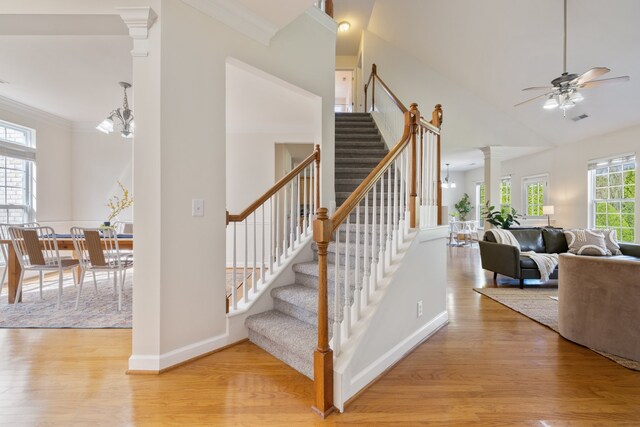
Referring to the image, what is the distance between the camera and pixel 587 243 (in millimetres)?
4484

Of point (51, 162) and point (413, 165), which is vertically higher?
point (51, 162)

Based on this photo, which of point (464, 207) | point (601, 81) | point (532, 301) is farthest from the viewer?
point (464, 207)

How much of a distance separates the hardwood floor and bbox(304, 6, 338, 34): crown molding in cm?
332

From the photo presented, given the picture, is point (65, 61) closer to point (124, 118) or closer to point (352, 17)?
point (124, 118)

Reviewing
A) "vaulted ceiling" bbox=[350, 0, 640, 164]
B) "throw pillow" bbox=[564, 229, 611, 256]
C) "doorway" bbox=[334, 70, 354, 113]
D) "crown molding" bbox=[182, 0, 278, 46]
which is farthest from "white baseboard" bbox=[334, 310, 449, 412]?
"doorway" bbox=[334, 70, 354, 113]

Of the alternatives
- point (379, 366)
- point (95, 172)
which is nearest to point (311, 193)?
point (379, 366)

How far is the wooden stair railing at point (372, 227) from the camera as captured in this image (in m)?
1.55

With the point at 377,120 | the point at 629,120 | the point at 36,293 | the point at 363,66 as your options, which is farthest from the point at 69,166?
the point at 629,120

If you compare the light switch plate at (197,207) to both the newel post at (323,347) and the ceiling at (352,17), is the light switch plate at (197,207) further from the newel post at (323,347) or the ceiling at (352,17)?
the ceiling at (352,17)

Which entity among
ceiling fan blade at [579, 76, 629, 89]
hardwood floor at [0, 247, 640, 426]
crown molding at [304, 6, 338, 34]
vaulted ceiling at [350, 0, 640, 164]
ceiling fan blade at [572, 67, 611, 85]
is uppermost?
vaulted ceiling at [350, 0, 640, 164]

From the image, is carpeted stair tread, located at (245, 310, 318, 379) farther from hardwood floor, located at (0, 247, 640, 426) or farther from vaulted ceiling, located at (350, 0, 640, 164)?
vaulted ceiling, located at (350, 0, 640, 164)

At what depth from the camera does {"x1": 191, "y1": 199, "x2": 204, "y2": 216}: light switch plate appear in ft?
6.89

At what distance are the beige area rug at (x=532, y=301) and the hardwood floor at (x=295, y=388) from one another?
52cm

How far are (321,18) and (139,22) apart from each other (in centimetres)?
194
